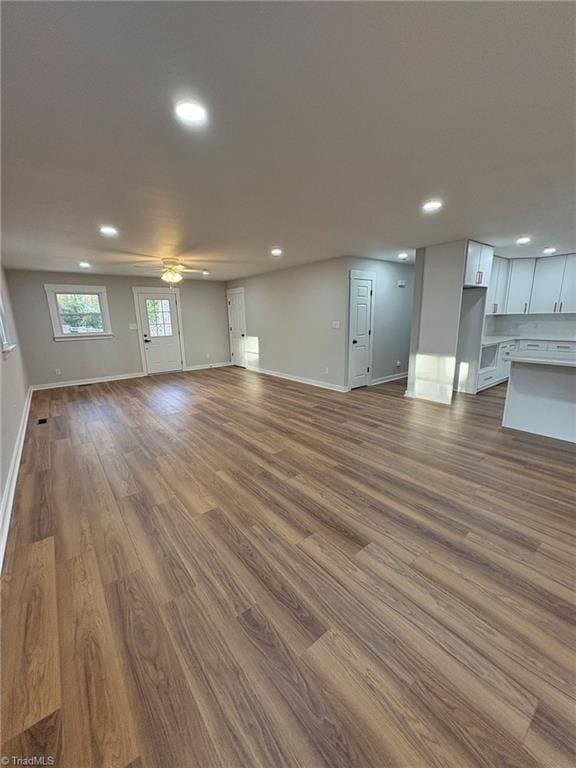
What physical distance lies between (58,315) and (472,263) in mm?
8088

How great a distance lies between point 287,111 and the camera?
157cm

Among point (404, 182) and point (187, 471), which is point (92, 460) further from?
point (404, 182)

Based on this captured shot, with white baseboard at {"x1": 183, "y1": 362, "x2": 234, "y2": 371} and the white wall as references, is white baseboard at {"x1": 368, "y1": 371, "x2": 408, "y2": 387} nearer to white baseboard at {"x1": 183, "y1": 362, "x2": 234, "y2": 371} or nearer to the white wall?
the white wall

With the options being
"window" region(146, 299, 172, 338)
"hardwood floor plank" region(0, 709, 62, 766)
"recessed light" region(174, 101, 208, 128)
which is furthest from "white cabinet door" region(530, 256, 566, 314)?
"window" region(146, 299, 172, 338)

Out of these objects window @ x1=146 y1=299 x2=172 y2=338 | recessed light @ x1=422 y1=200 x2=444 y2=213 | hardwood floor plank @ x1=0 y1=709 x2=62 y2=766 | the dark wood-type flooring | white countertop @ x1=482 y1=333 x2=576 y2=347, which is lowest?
the dark wood-type flooring

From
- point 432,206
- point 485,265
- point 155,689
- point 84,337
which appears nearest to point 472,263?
point 485,265

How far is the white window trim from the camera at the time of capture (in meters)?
6.24

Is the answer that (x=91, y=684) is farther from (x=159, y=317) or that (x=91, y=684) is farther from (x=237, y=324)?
(x=237, y=324)

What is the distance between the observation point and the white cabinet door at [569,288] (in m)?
5.48

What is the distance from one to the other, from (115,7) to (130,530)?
269 cm

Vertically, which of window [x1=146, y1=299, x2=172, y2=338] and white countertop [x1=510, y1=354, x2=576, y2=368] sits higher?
window [x1=146, y1=299, x2=172, y2=338]

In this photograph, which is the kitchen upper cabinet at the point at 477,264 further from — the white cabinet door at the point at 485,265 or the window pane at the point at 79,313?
the window pane at the point at 79,313

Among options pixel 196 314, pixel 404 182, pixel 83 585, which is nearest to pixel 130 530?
pixel 83 585

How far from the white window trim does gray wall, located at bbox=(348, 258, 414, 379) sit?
19.4 ft
